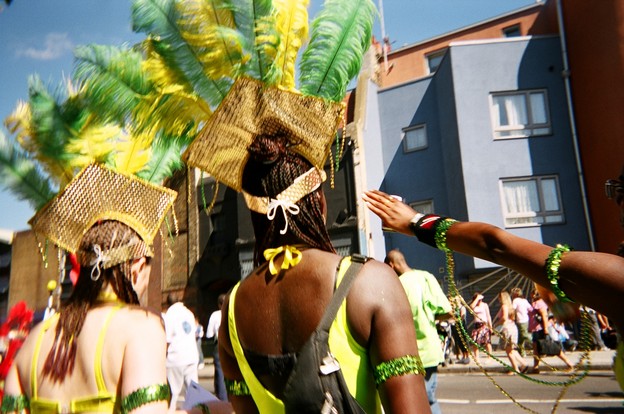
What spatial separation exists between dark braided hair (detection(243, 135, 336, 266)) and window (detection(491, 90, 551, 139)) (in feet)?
54.5

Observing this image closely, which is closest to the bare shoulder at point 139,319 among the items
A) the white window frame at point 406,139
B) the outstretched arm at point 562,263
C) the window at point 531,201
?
the outstretched arm at point 562,263

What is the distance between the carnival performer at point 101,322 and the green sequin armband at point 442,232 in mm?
1185

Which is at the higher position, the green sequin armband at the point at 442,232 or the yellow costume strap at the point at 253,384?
the green sequin armband at the point at 442,232

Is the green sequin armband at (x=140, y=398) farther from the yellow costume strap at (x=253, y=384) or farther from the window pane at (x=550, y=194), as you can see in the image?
the window pane at (x=550, y=194)

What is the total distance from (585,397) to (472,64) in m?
12.4

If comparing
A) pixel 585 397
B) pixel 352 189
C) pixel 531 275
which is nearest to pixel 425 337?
pixel 531 275

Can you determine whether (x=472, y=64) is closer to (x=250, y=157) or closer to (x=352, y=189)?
(x=352, y=189)

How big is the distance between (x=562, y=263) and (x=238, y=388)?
4.06 feet

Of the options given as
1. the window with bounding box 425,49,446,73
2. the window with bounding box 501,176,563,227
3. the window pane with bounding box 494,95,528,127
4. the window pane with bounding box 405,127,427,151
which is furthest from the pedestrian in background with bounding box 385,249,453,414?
the window with bounding box 425,49,446,73

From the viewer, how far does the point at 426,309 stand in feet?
16.6

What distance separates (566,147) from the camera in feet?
56.2

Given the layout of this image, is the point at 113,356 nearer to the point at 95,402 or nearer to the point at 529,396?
the point at 95,402

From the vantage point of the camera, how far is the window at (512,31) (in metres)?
22.1

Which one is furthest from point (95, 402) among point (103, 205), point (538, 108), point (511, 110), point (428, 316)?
point (538, 108)
